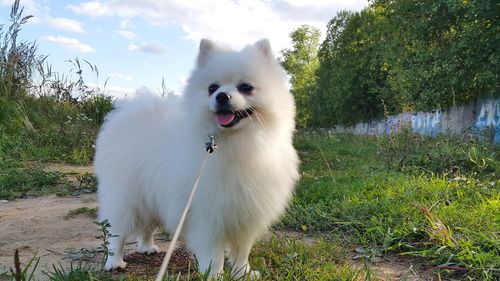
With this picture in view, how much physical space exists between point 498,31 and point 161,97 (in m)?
12.7

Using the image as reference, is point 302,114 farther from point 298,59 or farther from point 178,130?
point 178,130

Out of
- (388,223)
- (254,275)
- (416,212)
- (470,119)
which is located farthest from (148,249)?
(470,119)

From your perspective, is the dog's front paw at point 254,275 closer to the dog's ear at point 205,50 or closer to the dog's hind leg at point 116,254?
the dog's hind leg at point 116,254

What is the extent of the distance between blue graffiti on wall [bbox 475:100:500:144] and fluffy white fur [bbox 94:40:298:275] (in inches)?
519

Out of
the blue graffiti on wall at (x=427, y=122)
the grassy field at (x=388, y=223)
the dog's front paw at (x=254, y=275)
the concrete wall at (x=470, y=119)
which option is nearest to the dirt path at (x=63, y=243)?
the grassy field at (x=388, y=223)

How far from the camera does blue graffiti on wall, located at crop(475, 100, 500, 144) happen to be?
14256 millimetres

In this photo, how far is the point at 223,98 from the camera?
242 centimetres

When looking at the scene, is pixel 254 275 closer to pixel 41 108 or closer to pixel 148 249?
pixel 148 249

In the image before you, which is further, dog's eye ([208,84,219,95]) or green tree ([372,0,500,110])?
green tree ([372,0,500,110])

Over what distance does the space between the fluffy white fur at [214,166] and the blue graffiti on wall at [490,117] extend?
13187 millimetres

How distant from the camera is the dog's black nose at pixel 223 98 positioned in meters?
2.42

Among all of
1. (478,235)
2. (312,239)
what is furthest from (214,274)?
(478,235)

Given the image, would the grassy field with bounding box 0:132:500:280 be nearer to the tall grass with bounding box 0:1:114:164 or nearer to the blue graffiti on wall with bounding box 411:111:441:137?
the tall grass with bounding box 0:1:114:164

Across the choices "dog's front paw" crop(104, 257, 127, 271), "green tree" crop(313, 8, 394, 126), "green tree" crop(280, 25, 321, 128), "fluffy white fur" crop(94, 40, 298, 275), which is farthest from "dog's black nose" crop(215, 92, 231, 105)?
"green tree" crop(280, 25, 321, 128)
